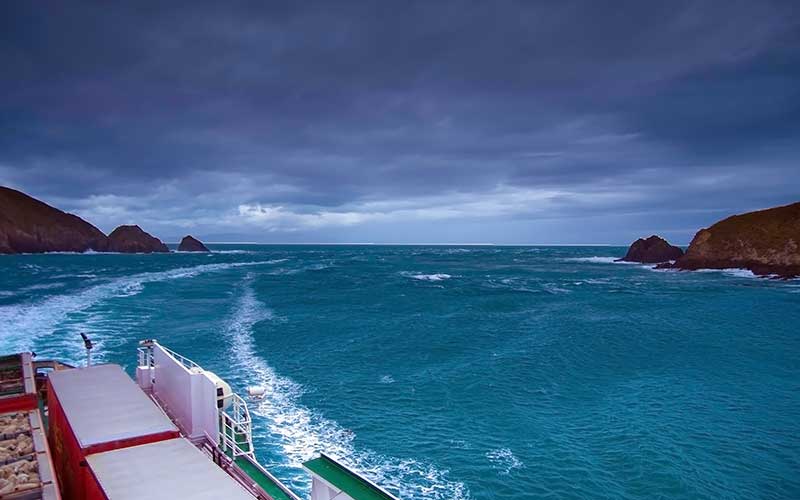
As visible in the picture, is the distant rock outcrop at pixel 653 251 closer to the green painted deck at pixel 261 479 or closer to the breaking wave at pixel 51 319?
the breaking wave at pixel 51 319

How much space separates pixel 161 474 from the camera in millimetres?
10328

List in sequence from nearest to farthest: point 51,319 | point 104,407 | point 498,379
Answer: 1. point 104,407
2. point 498,379
3. point 51,319

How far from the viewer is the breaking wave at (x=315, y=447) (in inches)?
698

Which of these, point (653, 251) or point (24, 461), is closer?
point (24, 461)

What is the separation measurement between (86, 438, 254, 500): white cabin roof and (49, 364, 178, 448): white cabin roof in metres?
0.81

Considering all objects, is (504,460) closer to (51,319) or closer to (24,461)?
(24,461)

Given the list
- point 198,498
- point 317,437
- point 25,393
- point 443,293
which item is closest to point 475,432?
point 317,437

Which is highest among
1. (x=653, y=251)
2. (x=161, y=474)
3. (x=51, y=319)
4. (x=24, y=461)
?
(x=653, y=251)

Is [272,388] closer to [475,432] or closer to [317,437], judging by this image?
[317,437]

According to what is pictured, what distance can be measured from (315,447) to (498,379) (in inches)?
570

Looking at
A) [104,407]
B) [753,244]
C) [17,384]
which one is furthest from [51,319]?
[753,244]

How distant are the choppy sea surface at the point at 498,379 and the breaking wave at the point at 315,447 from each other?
108 millimetres

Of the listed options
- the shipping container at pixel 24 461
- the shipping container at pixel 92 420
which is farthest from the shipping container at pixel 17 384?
the shipping container at pixel 92 420

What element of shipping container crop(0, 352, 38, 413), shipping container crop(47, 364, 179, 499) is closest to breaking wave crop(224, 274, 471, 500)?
shipping container crop(47, 364, 179, 499)
